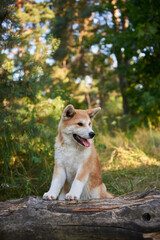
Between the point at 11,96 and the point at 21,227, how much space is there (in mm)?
2640

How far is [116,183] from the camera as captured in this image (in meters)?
4.94


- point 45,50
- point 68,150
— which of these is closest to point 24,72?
point 45,50

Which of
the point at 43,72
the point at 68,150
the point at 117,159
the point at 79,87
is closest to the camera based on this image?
the point at 68,150

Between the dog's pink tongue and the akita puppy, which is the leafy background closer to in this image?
the akita puppy

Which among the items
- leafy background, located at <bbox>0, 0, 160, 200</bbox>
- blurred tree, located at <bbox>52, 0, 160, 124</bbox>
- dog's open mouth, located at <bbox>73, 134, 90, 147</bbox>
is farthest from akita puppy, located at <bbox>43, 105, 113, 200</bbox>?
blurred tree, located at <bbox>52, 0, 160, 124</bbox>

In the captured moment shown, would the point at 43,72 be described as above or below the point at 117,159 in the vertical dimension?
above

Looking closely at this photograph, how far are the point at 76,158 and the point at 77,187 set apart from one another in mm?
395

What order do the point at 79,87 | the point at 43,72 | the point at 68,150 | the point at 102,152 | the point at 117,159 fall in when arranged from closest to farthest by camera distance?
1. the point at 68,150
2. the point at 43,72
3. the point at 117,159
4. the point at 102,152
5. the point at 79,87

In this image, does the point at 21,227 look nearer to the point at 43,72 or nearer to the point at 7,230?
the point at 7,230

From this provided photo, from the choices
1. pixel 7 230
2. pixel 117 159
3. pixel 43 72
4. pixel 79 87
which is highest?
pixel 43 72

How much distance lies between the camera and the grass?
15.1 feet

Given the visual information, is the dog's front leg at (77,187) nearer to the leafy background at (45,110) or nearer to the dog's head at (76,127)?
the dog's head at (76,127)

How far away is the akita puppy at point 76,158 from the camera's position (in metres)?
3.25

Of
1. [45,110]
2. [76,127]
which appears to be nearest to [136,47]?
[45,110]
